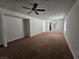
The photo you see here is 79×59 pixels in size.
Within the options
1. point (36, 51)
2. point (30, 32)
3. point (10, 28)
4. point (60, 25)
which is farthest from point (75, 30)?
point (60, 25)

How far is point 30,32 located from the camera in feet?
23.2

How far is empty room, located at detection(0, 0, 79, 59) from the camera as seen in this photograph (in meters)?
2.76

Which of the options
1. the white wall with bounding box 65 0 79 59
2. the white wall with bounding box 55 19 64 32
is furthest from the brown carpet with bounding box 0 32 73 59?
the white wall with bounding box 55 19 64 32

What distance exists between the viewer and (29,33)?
23.1ft

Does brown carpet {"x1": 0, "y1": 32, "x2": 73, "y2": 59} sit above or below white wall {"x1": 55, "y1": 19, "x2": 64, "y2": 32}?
below

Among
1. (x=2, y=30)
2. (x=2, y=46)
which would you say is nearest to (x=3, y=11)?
(x=2, y=30)

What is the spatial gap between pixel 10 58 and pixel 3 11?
9.05 feet

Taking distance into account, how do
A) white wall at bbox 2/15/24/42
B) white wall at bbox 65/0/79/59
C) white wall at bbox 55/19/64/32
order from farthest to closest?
white wall at bbox 55/19/64/32, white wall at bbox 2/15/24/42, white wall at bbox 65/0/79/59

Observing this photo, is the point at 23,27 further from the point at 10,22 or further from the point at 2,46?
the point at 2,46

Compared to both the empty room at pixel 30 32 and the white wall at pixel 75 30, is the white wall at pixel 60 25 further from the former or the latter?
the white wall at pixel 75 30

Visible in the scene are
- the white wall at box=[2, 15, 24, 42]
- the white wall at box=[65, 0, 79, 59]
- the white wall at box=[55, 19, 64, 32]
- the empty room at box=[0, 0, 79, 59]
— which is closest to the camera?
the white wall at box=[65, 0, 79, 59]

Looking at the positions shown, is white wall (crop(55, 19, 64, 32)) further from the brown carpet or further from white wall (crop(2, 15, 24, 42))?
white wall (crop(2, 15, 24, 42))

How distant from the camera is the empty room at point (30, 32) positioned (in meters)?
2.76

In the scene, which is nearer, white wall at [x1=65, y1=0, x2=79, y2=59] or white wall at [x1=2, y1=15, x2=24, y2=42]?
white wall at [x1=65, y1=0, x2=79, y2=59]
